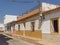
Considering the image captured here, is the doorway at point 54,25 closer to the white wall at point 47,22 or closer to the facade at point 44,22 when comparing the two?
the facade at point 44,22

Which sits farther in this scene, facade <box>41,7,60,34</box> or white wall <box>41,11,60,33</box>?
white wall <box>41,11,60,33</box>

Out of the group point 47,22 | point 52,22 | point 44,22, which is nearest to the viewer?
point 52,22

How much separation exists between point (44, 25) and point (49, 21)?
1.52 meters

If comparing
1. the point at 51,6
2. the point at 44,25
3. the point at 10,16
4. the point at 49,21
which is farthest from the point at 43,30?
the point at 10,16

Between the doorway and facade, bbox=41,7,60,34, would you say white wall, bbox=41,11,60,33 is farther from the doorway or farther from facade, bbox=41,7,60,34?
the doorway

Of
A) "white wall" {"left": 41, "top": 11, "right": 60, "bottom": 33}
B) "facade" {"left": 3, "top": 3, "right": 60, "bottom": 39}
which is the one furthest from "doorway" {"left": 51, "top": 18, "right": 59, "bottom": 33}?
"white wall" {"left": 41, "top": 11, "right": 60, "bottom": 33}

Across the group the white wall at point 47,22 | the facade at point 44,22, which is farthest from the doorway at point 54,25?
the white wall at point 47,22

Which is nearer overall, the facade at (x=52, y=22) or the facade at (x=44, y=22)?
the facade at (x=52, y=22)

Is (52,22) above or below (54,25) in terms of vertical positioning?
above

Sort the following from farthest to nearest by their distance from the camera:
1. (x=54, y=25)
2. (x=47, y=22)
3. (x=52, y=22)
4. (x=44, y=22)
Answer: (x=44, y=22) → (x=47, y=22) → (x=52, y=22) → (x=54, y=25)

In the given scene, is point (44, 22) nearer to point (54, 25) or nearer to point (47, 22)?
point (47, 22)

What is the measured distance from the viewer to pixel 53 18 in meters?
16.4

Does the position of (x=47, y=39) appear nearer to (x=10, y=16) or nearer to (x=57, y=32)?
(x=57, y=32)

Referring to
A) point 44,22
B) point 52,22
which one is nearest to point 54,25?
point 52,22
